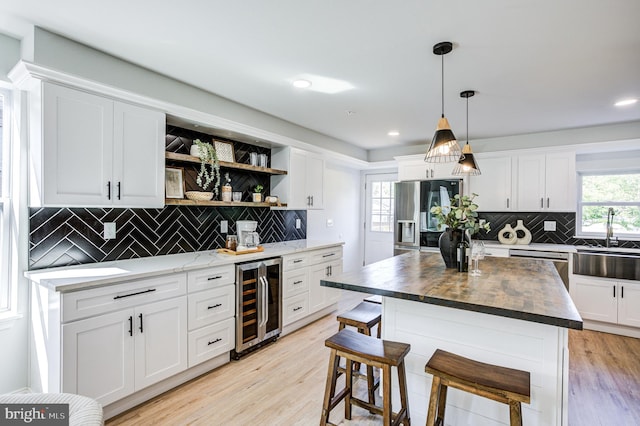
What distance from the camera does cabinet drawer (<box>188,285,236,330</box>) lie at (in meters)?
2.52

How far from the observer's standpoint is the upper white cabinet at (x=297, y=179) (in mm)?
3883

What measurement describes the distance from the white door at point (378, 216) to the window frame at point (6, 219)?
487 centimetres

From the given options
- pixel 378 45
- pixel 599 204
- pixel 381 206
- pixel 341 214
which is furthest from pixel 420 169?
pixel 378 45

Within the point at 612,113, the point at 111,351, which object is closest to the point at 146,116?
the point at 111,351

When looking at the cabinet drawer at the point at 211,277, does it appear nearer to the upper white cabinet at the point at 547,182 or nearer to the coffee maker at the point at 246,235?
the coffee maker at the point at 246,235

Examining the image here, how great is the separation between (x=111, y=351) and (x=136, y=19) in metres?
2.07

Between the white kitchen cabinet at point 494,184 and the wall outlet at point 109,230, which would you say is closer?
the wall outlet at point 109,230

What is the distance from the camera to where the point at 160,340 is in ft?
7.55

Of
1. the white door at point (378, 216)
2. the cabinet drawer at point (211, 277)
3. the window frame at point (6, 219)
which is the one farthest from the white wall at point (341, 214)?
the window frame at point (6, 219)

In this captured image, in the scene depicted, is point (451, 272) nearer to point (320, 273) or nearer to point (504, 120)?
point (320, 273)

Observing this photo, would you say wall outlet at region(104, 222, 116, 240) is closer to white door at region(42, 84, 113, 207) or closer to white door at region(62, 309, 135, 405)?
white door at region(42, 84, 113, 207)

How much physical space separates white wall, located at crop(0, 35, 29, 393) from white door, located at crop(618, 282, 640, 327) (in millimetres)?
5665

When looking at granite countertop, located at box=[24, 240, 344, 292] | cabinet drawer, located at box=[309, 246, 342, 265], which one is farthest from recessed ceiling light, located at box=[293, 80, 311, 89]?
cabinet drawer, located at box=[309, 246, 342, 265]

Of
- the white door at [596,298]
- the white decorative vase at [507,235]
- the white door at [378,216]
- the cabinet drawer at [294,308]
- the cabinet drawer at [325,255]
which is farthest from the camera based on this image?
the white door at [378,216]
